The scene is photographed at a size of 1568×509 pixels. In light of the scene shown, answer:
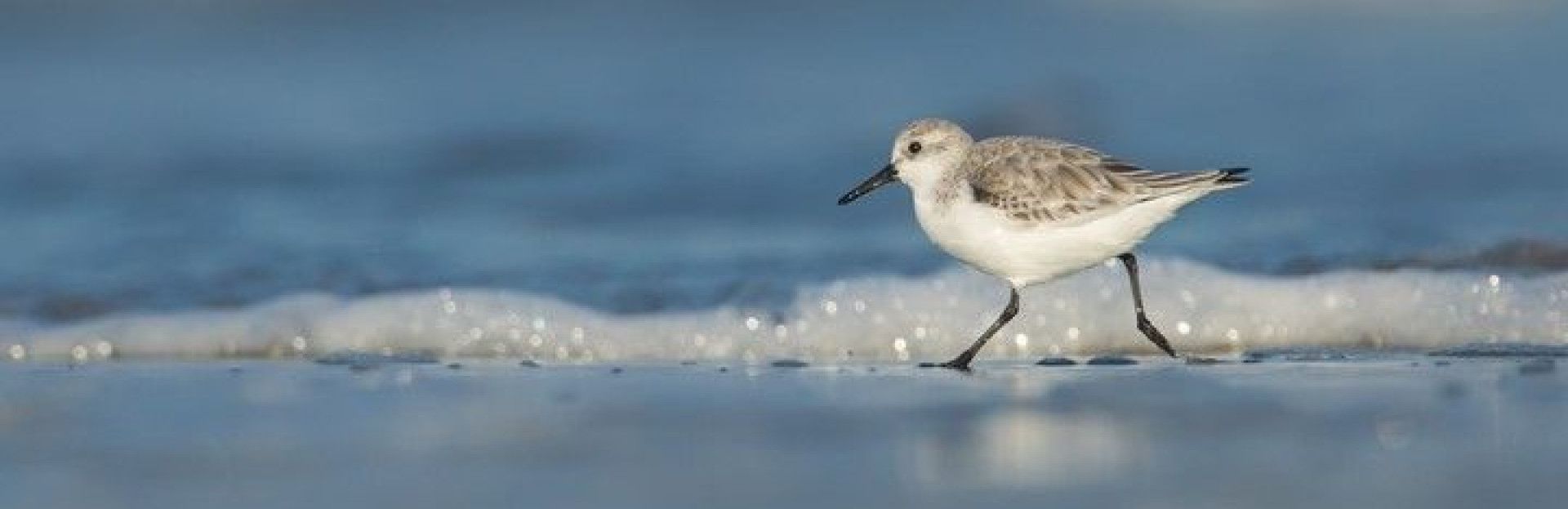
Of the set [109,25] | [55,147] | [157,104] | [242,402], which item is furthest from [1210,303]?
[109,25]

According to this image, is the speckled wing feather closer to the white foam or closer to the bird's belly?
the bird's belly

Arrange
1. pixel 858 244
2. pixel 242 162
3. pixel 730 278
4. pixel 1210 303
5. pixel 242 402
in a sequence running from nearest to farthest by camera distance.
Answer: pixel 242 402
pixel 1210 303
pixel 730 278
pixel 858 244
pixel 242 162

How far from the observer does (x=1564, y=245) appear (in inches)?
309

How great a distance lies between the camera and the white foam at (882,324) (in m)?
7.23

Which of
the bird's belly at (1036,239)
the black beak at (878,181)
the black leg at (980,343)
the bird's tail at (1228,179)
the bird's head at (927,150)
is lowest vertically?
the black leg at (980,343)

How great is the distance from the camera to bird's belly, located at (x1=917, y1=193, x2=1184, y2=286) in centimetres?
668

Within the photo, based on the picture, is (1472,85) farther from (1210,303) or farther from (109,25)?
(109,25)

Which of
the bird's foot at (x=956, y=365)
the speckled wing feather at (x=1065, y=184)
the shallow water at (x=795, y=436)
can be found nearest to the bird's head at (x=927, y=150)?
the speckled wing feather at (x=1065, y=184)

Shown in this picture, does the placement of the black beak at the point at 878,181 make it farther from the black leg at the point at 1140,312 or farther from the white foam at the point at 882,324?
Result: the black leg at the point at 1140,312

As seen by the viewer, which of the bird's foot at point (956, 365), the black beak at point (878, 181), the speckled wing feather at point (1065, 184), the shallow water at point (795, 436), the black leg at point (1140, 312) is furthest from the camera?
the black beak at point (878, 181)

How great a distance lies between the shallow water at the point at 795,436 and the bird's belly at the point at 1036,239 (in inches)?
12.4

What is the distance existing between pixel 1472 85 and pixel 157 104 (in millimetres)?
5521

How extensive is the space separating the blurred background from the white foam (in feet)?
0.63

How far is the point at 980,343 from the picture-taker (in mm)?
6883
